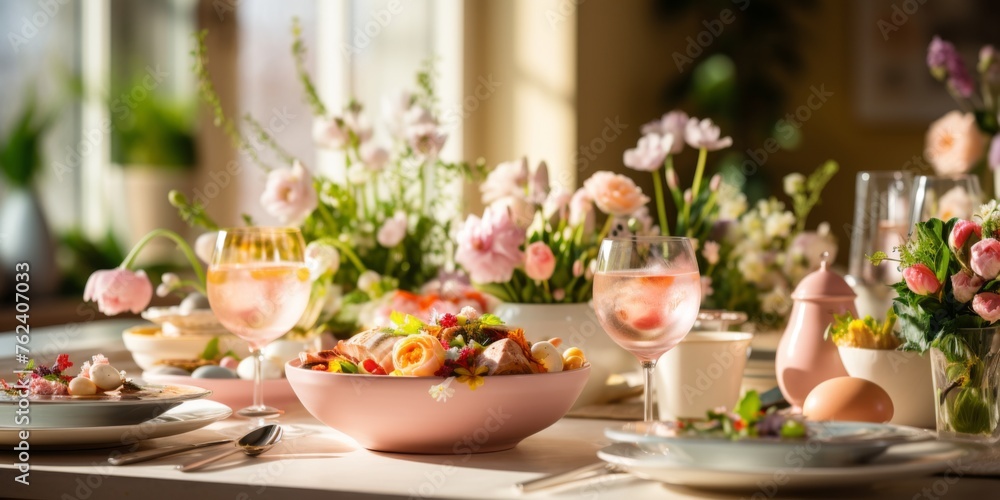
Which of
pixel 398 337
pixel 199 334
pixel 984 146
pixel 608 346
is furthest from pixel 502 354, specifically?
pixel 984 146

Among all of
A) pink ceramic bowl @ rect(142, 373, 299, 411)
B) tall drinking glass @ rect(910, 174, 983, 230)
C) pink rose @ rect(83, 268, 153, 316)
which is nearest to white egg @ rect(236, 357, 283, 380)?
pink ceramic bowl @ rect(142, 373, 299, 411)

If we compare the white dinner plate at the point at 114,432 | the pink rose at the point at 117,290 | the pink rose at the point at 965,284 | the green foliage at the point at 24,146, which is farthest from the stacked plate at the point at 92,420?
the green foliage at the point at 24,146

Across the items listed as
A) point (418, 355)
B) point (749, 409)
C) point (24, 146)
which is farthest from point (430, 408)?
point (24, 146)

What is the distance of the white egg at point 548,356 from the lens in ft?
3.23

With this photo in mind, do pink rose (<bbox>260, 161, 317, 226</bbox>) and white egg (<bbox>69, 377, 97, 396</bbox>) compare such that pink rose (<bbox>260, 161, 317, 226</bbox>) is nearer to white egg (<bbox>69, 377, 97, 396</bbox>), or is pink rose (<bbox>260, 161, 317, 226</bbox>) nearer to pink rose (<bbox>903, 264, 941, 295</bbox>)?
white egg (<bbox>69, 377, 97, 396</bbox>)

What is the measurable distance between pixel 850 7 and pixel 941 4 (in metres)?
0.38

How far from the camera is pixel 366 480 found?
853 mm

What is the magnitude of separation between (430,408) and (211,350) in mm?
522

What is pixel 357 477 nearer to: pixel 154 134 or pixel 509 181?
pixel 509 181

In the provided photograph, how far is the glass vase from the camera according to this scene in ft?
3.20

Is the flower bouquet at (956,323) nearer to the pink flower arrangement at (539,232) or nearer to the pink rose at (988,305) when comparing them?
the pink rose at (988,305)

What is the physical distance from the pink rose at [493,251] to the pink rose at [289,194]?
0.33 m

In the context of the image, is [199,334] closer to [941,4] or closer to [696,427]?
[696,427]

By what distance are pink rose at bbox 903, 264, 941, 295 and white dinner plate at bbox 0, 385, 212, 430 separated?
64 cm
